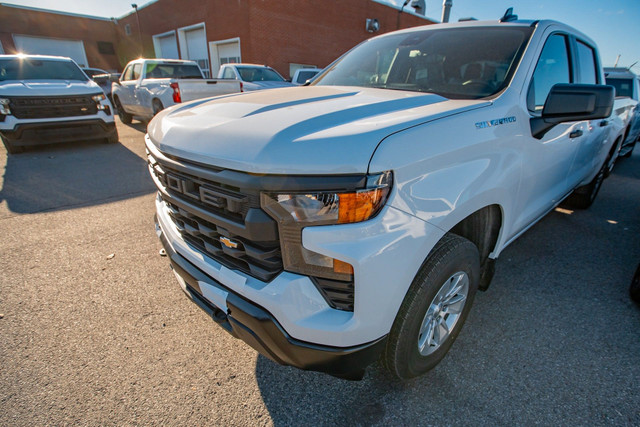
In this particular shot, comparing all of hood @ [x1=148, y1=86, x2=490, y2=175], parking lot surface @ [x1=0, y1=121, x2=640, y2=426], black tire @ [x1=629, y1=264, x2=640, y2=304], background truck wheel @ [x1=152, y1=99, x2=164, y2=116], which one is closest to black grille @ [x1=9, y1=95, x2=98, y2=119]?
background truck wheel @ [x1=152, y1=99, x2=164, y2=116]

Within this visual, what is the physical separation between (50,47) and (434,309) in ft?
113

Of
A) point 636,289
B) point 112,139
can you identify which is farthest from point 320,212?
point 112,139

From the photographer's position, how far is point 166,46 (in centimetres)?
2316

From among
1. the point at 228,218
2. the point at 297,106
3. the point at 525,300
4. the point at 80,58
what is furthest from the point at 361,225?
the point at 80,58

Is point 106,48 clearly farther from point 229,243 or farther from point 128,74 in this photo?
point 229,243

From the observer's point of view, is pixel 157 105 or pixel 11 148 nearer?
pixel 11 148

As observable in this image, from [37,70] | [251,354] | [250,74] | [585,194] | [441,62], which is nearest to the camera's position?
[251,354]

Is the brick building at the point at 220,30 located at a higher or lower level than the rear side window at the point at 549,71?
higher

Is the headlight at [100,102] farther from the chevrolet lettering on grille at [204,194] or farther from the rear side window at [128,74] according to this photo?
the chevrolet lettering on grille at [204,194]

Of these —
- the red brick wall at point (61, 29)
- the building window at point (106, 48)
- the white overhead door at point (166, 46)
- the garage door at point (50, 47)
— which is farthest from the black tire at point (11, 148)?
the building window at point (106, 48)

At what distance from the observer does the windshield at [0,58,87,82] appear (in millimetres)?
6855

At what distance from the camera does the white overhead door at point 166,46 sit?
72.7ft

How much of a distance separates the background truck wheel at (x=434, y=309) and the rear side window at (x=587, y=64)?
2.36 m

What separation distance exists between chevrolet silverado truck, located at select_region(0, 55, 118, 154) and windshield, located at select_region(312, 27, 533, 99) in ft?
20.6
